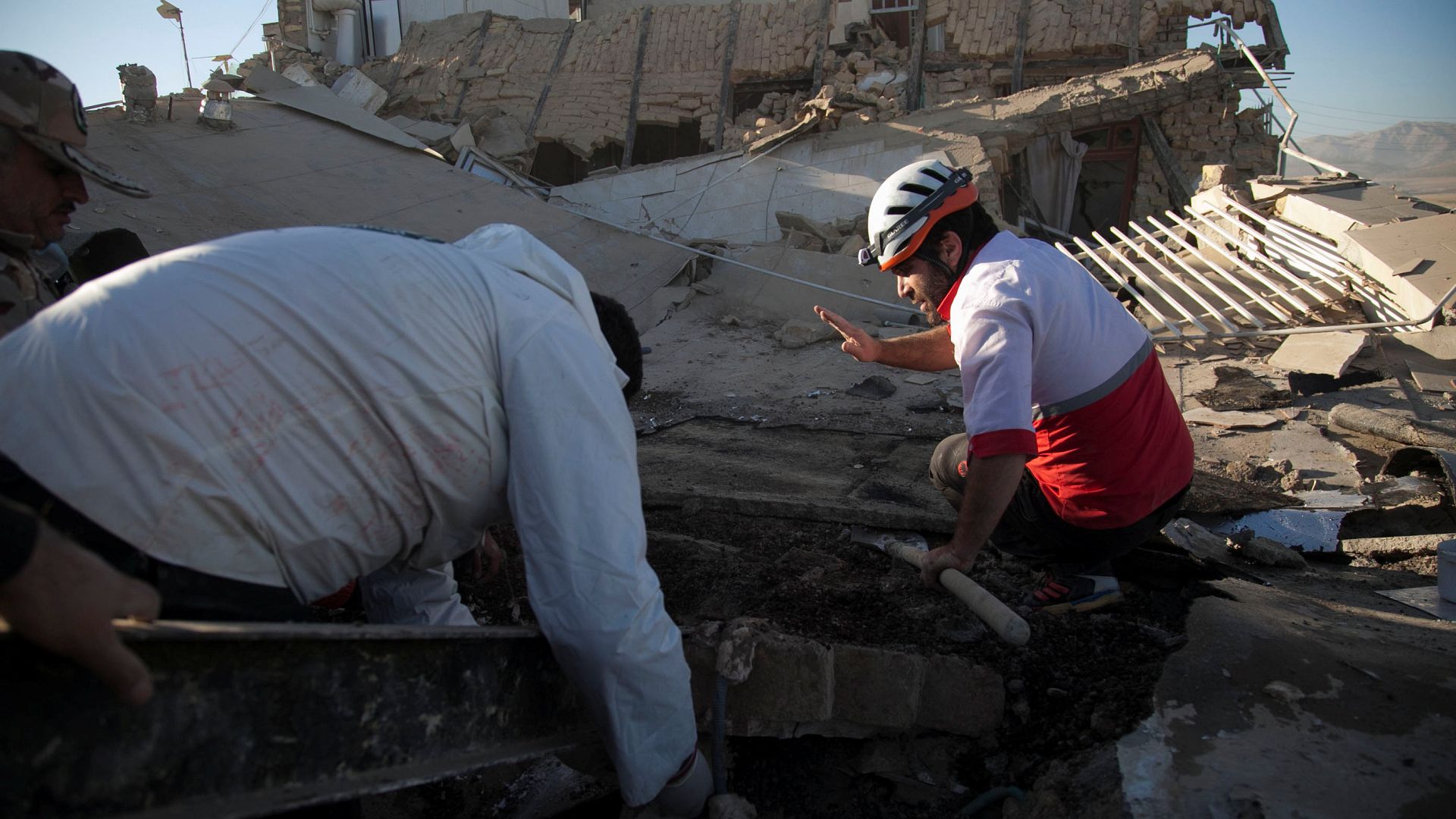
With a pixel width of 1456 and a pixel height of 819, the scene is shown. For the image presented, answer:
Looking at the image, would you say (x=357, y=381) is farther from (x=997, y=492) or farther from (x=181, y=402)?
(x=997, y=492)

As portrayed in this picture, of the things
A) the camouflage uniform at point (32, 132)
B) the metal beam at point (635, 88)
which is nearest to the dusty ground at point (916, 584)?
the camouflage uniform at point (32, 132)

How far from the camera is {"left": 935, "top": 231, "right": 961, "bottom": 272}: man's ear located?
2.71 m

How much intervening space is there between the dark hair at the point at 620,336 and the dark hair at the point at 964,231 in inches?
42.6

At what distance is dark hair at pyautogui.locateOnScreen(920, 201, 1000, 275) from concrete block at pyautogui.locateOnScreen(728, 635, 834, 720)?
1.26 meters

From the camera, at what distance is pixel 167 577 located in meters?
1.48

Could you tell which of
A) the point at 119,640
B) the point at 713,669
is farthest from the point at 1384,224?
the point at 119,640

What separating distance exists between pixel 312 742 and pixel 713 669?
3.31 ft

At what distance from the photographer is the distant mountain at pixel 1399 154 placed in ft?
172

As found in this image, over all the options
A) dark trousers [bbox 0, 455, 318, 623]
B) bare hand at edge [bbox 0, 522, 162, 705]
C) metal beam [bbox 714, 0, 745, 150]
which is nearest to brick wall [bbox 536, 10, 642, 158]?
metal beam [bbox 714, 0, 745, 150]

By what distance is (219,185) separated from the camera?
28.9ft

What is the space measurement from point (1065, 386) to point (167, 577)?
2255 mm

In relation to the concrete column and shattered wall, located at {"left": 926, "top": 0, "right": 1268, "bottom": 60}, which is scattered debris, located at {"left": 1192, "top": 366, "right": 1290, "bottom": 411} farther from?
the concrete column

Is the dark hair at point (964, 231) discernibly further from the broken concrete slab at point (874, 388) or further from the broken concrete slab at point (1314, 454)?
the broken concrete slab at point (874, 388)

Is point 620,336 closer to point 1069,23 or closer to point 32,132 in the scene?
point 32,132
